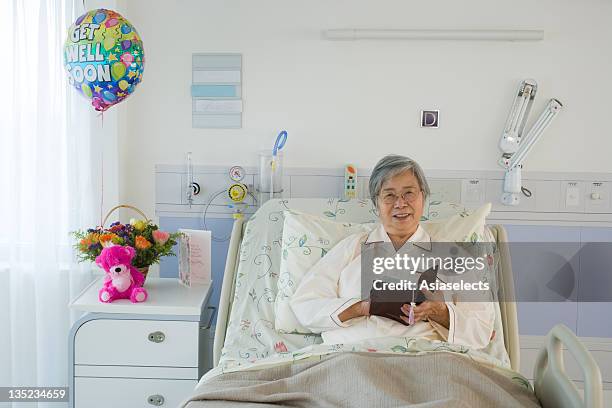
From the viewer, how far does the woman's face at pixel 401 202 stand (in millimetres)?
2506

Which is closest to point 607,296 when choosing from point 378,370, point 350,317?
point 350,317

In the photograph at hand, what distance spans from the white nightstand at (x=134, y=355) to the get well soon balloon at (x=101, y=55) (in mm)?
805

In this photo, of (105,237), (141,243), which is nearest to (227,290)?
(141,243)

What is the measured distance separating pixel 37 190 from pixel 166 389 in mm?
871

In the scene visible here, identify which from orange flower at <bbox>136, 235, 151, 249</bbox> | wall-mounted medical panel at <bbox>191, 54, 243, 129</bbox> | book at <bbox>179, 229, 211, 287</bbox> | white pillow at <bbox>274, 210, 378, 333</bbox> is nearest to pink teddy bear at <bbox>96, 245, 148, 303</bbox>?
orange flower at <bbox>136, 235, 151, 249</bbox>

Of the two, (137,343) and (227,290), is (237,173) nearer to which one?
(227,290)

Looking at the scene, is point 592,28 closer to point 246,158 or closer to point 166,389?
point 246,158

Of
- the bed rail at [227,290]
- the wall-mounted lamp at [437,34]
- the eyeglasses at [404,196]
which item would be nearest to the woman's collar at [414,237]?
the eyeglasses at [404,196]

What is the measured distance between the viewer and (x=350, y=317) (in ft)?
7.98

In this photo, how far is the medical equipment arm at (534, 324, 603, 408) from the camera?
1.75 meters

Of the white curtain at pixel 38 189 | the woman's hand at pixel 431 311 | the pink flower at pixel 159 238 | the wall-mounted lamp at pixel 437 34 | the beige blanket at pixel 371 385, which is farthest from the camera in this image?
the wall-mounted lamp at pixel 437 34

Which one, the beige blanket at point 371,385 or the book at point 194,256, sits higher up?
the book at point 194,256

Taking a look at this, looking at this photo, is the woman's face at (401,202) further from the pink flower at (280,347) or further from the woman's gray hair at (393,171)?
the pink flower at (280,347)

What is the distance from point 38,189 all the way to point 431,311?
4.83 feet
